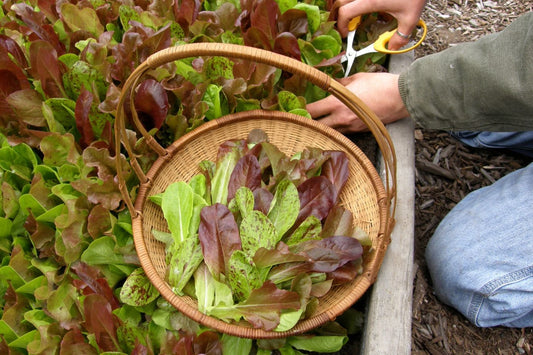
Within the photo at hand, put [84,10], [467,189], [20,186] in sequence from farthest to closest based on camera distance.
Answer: [467,189], [84,10], [20,186]

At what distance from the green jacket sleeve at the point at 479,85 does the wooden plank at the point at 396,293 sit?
19 cm

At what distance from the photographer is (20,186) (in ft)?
3.77

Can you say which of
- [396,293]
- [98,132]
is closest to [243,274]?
[396,293]

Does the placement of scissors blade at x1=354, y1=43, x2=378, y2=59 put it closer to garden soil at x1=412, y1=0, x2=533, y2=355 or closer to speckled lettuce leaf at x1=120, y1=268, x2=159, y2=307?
garden soil at x1=412, y1=0, x2=533, y2=355

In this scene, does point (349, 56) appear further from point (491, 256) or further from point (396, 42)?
point (491, 256)

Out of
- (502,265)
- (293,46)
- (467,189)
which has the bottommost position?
(467,189)

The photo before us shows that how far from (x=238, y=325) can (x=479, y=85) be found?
742 mm

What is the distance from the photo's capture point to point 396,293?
1.01m

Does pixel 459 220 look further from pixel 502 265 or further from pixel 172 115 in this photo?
pixel 172 115

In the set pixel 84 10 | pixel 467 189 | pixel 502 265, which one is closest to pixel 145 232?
pixel 84 10

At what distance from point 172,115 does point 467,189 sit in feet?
3.11

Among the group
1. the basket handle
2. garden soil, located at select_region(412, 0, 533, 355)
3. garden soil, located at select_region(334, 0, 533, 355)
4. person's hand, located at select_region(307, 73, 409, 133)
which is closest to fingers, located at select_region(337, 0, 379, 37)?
person's hand, located at select_region(307, 73, 409, 133)

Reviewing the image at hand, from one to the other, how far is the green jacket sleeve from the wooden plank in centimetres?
19

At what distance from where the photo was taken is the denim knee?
1.06m
